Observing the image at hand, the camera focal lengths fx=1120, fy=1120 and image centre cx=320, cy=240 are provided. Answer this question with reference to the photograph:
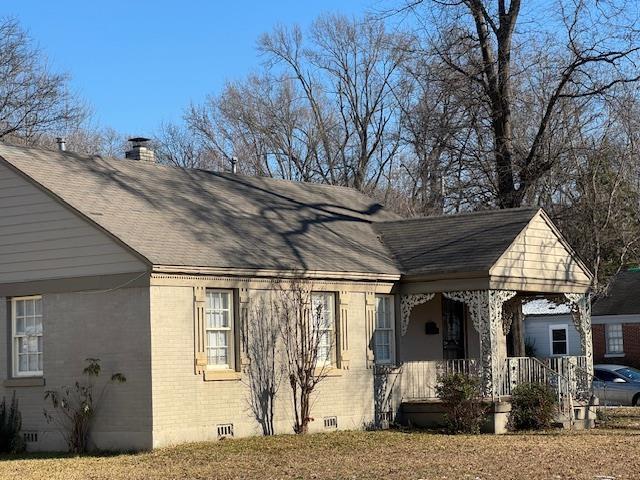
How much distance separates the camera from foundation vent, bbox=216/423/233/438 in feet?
70.0

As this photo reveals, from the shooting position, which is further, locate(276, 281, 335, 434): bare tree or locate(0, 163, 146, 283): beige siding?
locate(276, 281, 335, 434): bare tree

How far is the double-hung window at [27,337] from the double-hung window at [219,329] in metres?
3.30

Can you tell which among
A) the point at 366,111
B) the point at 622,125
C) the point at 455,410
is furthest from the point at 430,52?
the point at 366,111

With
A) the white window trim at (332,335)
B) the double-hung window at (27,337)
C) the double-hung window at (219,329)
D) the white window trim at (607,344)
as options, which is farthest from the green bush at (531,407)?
the white window trim at (607,344)

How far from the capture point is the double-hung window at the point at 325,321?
24.0m

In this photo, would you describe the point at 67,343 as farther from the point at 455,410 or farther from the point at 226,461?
the point at 455,410

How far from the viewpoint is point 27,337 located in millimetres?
22000

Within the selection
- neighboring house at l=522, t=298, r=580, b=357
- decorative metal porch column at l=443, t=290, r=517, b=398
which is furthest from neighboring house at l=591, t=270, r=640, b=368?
decorative metal porch column at l=443, t=290, r=517, b=398

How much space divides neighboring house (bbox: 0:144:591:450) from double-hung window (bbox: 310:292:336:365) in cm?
4

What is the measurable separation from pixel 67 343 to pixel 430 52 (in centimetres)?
1574

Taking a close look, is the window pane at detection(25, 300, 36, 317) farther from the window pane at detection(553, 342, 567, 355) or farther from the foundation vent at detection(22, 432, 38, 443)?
the window pane at detection(553, 342, 567, 355)

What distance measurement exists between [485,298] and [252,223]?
212 inches

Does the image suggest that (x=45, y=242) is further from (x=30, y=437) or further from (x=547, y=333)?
(x=547, y=333)

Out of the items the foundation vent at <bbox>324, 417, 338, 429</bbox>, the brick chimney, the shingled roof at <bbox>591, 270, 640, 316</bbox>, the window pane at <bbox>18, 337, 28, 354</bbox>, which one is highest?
the brick chimney
